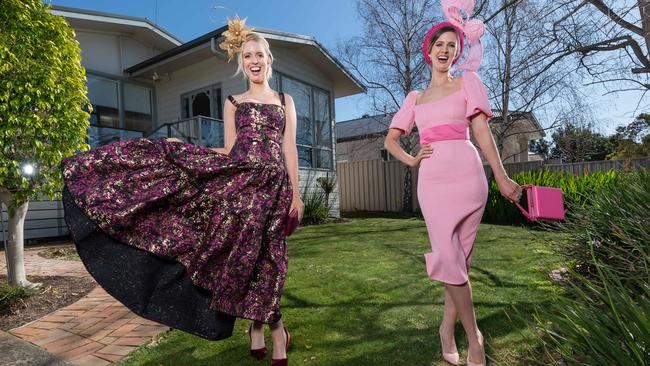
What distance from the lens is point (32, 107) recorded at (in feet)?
13.7

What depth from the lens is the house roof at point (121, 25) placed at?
33.9 feet

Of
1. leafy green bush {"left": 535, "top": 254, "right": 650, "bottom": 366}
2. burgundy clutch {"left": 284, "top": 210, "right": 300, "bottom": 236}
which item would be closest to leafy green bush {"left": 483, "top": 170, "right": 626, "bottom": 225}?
burgundy clutch {"left": 284, "top": 210, "right": 300, "bottom": 236}

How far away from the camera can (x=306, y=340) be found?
285cm

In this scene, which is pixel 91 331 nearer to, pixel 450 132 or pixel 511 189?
pixel 450 132

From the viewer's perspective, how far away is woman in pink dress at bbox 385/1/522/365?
86.3 inches

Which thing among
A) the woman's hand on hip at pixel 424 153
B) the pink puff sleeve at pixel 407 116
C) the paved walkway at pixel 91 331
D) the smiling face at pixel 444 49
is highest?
the smiling face at pixel 444 49

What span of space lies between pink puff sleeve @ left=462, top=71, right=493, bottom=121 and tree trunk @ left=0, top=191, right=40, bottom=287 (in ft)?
15.4

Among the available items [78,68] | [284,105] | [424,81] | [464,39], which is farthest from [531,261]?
[424,81]

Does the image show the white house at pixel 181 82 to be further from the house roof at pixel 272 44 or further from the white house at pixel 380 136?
the white house at pixel 380 136

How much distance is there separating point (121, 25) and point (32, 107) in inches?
340

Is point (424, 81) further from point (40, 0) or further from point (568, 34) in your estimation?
point (40, 0)

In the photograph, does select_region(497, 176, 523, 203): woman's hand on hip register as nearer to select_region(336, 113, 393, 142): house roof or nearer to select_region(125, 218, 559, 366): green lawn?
select_region(125, 218, 559, 366): green lawn

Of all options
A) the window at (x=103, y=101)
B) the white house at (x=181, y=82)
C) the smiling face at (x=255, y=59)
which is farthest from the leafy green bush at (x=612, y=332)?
the window at (x=103, y=101)

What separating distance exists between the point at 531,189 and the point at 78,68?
4.89 metres
